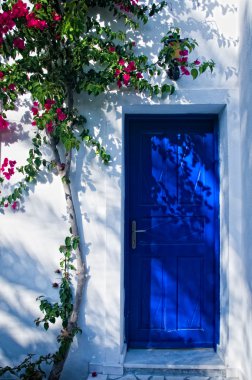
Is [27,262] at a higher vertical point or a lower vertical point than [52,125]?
lower

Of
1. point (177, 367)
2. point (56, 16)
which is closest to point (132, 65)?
point (56, 16)

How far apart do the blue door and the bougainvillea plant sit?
0.48 m

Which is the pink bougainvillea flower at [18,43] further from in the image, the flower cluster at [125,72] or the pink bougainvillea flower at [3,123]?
the flower cluster at [125,72]

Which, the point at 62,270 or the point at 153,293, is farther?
the point at 153,293

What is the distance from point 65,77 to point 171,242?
1.55 meters

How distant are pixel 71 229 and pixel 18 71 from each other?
122 centimetres

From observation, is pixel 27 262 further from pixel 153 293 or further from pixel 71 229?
pixel 153 293

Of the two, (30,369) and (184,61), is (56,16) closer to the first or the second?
(184,61)

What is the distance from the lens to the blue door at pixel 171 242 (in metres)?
3.60

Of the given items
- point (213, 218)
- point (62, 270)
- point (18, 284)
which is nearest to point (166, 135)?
point (213, 218)

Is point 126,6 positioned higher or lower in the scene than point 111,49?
higher

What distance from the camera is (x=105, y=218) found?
3.34 m

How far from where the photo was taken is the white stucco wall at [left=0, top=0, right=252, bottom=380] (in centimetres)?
329

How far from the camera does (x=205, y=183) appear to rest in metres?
3.61
